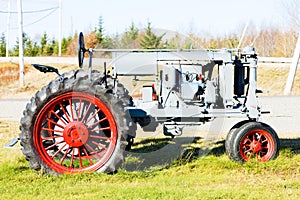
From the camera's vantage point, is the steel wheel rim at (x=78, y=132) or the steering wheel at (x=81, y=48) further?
the steering wheel at (x=81, y=48)

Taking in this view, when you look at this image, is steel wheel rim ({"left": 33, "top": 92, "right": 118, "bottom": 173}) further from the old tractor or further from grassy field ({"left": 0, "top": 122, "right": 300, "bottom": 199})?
grassy field ({"left": 0, "top": 122, "right": 300, "bottom": 199})

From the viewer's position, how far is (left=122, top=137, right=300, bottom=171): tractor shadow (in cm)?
722

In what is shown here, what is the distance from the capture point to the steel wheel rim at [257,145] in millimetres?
6973

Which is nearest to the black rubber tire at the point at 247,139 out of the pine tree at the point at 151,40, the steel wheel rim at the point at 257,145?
the steel wheel rim at the point at 257,145

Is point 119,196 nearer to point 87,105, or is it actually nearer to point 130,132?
point 130,132

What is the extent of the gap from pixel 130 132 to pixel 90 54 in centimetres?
172

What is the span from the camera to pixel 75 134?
6.47 m

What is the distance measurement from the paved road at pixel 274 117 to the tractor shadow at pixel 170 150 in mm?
642

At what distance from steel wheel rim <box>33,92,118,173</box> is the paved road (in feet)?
10.6

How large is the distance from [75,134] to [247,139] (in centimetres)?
Answer: 241

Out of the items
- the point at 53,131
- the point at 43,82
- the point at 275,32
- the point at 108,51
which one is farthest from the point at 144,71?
the point at 275,32

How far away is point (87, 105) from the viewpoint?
6777 mm

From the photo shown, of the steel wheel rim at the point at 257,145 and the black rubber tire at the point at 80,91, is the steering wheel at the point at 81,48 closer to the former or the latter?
the black rubber tire at the point at 80,91

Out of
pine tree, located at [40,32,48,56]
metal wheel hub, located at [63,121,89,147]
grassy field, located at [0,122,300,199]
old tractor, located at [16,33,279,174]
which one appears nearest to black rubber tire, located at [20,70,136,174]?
old tractor, located at [16,33,279,174]
